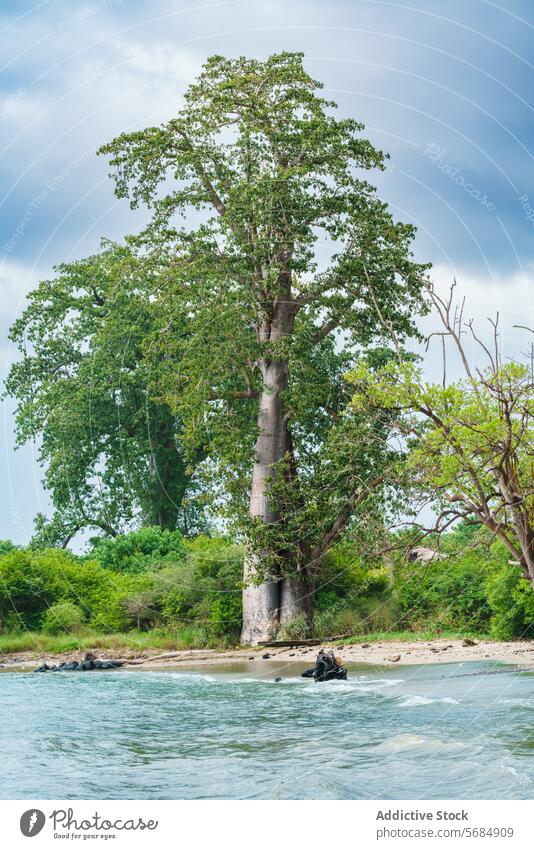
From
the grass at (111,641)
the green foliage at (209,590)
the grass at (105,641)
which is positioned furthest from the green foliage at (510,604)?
the grass at (105,641)

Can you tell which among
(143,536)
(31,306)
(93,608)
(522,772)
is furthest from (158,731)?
(31,306)

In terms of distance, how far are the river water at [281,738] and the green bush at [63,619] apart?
9.68m

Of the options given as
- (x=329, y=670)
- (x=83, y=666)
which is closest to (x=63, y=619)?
(x=83, y=666)

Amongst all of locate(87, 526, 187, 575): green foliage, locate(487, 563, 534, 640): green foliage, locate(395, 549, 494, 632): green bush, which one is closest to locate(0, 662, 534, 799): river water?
locate(487, 563, 534, 640): green foliage

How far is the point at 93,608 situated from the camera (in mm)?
30578

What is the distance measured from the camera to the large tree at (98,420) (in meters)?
37.7

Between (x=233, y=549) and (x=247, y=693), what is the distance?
35.3 feet

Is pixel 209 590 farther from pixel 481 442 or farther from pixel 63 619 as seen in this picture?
pixel 481 442

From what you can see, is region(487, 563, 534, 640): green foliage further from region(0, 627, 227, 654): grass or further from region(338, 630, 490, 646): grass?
region(0, 627, 227, 654): grass

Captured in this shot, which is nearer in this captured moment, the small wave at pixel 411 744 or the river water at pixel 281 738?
the river water at pixel 281 738

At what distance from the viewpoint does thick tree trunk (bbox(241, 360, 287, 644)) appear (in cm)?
2672
